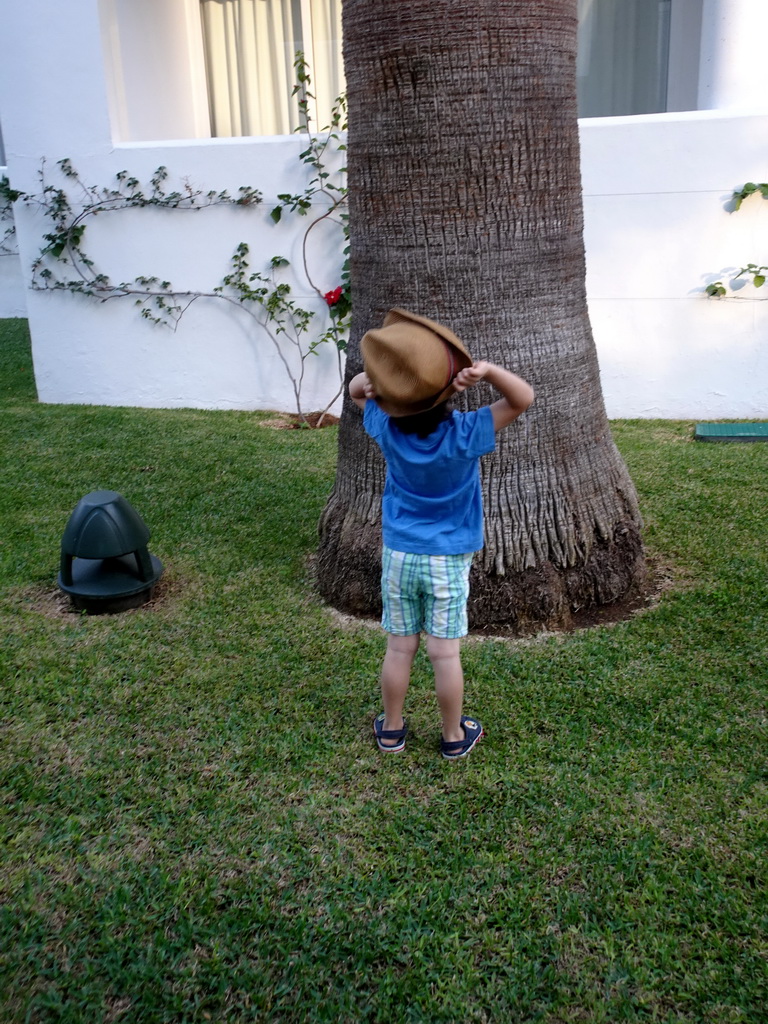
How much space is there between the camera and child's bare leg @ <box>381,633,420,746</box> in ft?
9.86

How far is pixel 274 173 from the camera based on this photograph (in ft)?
25.4

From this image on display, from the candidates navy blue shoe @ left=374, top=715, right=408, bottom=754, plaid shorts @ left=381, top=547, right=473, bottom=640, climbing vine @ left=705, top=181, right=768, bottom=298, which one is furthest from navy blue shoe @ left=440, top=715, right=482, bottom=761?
climbing vine @ left=705, top=181, right=768, bottom=298

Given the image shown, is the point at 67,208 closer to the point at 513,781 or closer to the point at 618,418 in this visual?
the point at 618,418

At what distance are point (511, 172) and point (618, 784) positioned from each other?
95.3 inches

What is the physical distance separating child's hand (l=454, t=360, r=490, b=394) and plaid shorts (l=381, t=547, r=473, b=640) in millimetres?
582

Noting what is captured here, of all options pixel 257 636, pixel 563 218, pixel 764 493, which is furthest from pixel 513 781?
pixel 764 493

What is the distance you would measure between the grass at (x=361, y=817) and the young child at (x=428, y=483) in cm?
34

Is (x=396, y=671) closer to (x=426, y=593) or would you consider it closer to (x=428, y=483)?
(x=426, y=593)

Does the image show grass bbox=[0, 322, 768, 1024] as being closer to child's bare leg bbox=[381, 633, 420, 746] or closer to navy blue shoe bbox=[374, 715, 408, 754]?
navy blue shoe bbox=[374, 715, 408, 754]

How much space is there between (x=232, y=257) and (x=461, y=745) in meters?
6.04

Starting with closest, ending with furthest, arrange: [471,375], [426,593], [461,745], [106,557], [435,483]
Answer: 1. [471,375]
2. [435,483]
3. [426,593]
4. [461,745]
5. [106,557]

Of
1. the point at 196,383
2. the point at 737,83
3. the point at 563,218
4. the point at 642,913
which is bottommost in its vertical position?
the point at 642,913

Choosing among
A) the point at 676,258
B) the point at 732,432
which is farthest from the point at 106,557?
the point at 676,258

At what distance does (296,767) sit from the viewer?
308 centimetres
